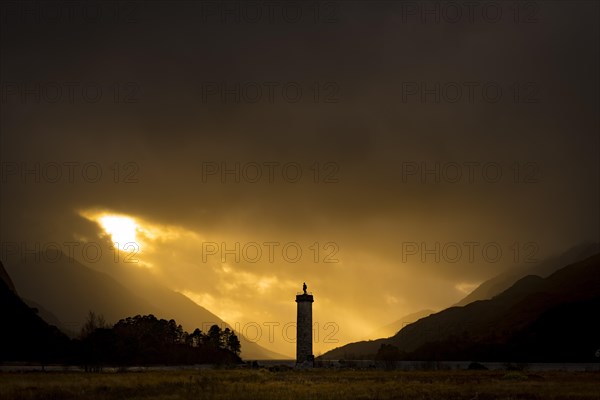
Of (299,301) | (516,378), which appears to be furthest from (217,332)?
(516,378)

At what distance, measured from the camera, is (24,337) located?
140250 millimetres

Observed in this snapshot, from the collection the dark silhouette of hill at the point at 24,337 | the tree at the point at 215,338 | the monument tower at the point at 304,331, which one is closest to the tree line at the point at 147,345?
A: the tree at the point at 215,338

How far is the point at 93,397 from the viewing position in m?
41.4

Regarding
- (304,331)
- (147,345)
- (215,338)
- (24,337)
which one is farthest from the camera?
(215,338)

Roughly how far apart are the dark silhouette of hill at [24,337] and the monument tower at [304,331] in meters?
60.4

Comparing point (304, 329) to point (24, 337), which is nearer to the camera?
point (304, 329)

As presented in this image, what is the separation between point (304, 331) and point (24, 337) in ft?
244

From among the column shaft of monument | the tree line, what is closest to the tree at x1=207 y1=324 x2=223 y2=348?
the tree line

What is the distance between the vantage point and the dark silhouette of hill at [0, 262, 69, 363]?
5261 inches

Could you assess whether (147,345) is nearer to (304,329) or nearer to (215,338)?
(215,338)

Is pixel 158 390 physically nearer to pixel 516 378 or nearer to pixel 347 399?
pixel 347 399

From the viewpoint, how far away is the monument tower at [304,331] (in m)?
106

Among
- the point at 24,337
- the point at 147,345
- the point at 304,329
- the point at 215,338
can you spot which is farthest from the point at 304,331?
the point at 215,338

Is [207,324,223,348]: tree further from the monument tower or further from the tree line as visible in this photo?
the monument tower
